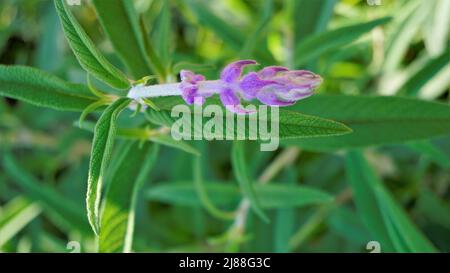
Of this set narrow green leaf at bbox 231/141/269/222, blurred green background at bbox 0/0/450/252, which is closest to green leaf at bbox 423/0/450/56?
blurred green background at bbox 0/0/450/252

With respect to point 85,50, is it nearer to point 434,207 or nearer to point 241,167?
point 241,167

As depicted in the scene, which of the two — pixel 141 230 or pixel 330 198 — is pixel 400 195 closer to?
pixel 330 198

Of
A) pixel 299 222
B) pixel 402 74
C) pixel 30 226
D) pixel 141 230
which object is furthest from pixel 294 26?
pixel 30 226

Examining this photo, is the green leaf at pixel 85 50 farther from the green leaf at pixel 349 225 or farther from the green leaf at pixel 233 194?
the green leaf at pixel 349 225

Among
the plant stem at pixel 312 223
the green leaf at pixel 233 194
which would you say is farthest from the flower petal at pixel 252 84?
the plant stem at pixel 312 223

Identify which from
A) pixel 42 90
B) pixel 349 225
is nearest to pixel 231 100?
pixel 42 90
